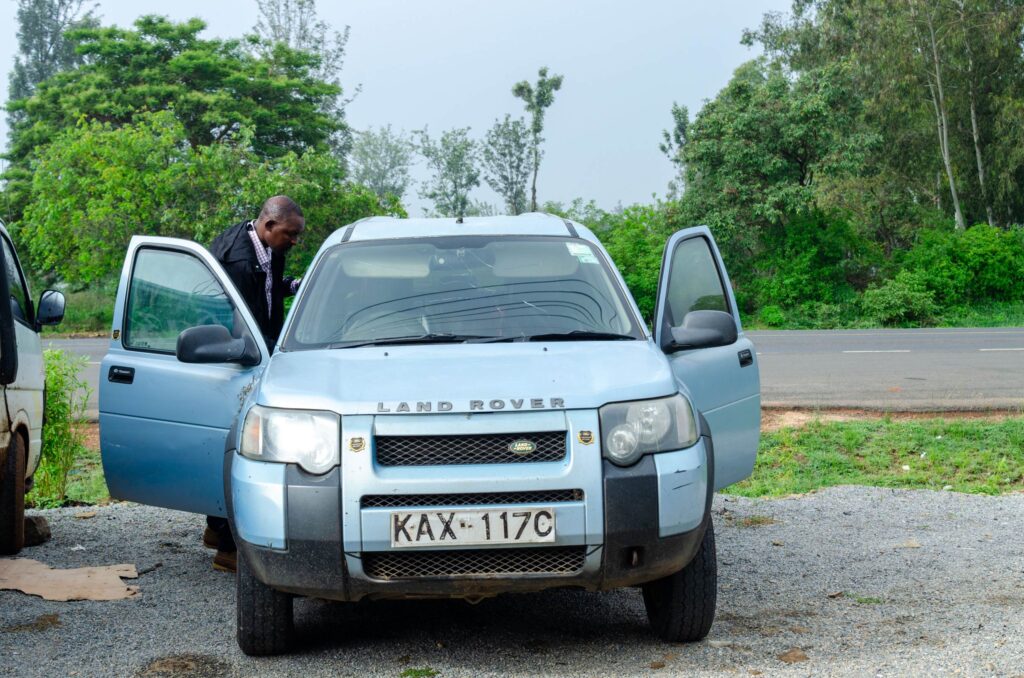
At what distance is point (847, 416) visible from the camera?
40.5ft

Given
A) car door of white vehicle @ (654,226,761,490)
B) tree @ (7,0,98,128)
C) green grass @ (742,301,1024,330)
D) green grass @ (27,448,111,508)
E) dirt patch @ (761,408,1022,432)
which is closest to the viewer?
car door of white vehicle @ (654,226,761,490)

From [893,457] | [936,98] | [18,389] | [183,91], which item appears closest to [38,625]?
[18,389]

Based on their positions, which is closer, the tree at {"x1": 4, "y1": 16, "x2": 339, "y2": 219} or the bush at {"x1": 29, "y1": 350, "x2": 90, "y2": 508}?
Answer: the bush at {"x1": 29, "y1": 350, "x2": 90, "y2": 508}

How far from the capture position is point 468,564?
13.5 ft

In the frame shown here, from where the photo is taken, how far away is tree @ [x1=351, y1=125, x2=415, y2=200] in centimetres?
8275

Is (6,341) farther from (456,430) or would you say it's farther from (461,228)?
(456,430)

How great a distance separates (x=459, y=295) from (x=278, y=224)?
1928mm

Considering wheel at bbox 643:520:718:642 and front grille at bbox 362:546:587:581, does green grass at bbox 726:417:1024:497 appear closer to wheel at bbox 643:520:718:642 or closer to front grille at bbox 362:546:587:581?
wheel at bbox 643:520:718:642

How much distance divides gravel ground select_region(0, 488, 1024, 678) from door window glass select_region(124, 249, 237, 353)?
133 centimetres

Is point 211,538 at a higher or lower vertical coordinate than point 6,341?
lower

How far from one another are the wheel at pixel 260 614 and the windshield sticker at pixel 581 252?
2044mm

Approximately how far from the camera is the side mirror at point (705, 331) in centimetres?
503

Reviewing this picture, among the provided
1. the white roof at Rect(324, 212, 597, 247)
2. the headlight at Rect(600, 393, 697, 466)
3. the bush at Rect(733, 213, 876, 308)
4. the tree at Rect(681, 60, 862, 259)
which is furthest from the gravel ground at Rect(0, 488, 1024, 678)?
the tree at Rect(681, 60, 862, 259)

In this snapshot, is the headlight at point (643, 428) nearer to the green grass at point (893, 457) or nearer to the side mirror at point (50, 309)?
the side mirror at point (50, 309)
